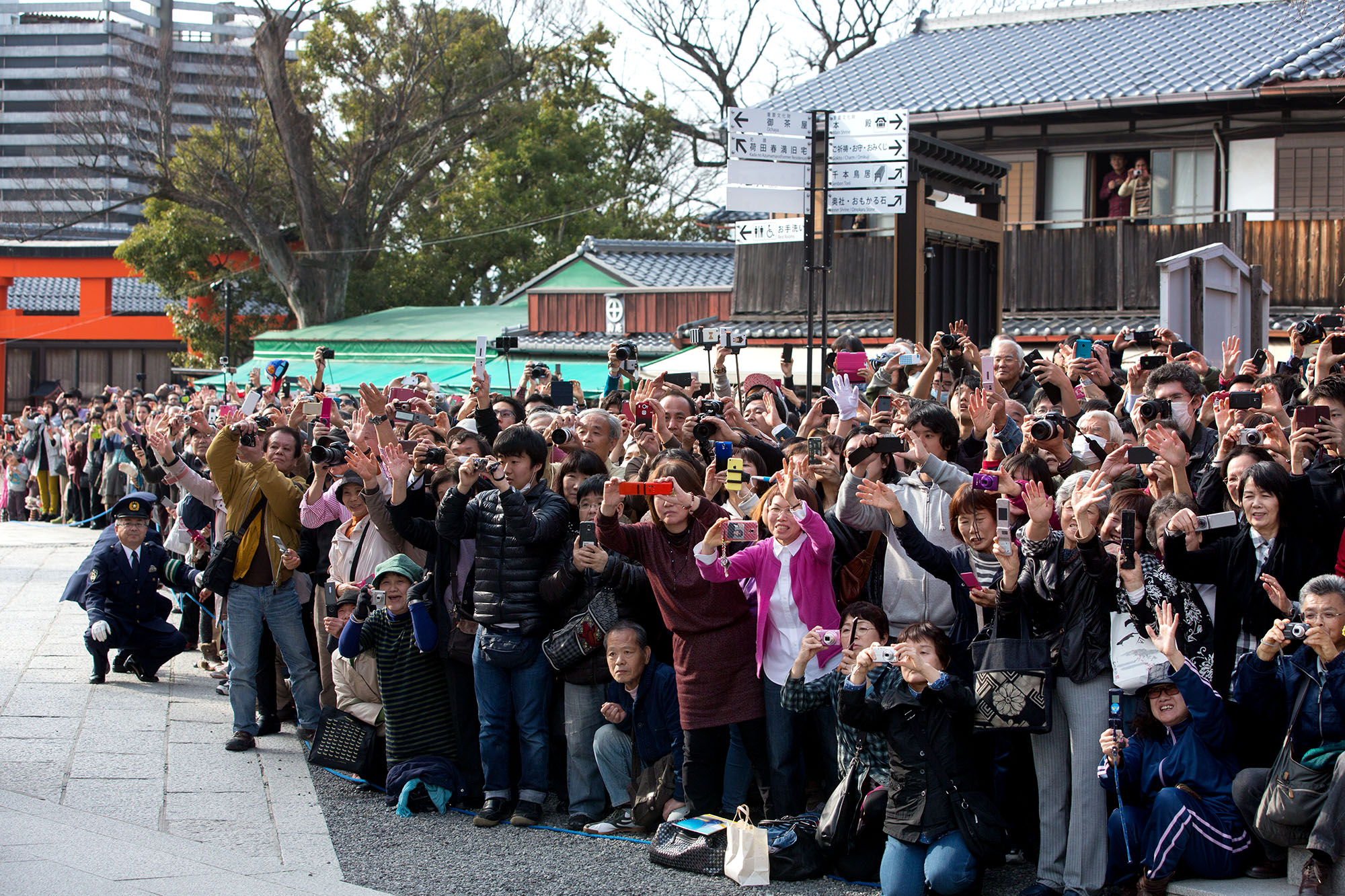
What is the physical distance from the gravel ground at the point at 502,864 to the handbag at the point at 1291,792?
941 mm

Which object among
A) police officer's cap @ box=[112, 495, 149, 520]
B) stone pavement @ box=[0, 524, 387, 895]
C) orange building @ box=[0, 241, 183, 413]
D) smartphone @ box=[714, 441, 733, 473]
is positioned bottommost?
stone pavement @ box=[0, 524, 387, 895]

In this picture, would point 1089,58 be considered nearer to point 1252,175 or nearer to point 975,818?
point 1252,175

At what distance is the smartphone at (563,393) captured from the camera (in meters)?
9.77

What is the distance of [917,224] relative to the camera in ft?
38.7

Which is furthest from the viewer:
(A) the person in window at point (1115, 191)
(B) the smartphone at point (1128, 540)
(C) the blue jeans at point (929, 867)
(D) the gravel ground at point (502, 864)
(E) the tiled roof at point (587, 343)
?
(E) the tiled roof at point (587, 343)

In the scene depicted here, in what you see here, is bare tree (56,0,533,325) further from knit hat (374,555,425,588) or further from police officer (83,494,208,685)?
knit hat (374,555,425,588)

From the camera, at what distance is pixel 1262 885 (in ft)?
15.0

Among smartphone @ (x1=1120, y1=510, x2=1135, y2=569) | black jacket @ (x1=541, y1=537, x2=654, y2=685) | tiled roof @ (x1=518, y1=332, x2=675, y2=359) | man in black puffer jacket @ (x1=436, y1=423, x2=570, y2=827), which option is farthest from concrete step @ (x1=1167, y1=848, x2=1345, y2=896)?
tiled roof @ (x1=518, y1=332, x2=675, y2=359)

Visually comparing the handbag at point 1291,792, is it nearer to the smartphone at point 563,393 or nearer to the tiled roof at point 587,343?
the smartphone at point 563,393

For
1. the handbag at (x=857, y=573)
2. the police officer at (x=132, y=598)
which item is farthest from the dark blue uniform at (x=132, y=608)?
the handbag at (x=857, y=573)

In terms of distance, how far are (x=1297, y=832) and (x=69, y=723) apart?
6.55m

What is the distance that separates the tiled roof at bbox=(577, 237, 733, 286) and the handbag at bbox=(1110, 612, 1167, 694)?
55.1ft

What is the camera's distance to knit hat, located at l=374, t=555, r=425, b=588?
651 centimetres

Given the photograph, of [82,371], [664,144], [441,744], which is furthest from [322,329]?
[441,744]
